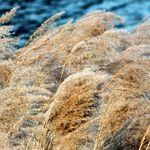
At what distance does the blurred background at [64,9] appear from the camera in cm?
1007

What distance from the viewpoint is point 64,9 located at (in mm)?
11070

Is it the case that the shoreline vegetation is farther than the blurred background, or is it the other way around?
the blurred background

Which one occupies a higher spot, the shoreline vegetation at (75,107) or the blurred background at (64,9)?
the shoreline vegetation at (75,107)

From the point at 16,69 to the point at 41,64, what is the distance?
0.85 metres

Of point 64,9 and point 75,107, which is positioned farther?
point 64,9

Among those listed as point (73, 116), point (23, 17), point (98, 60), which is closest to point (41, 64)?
point (98, 60)

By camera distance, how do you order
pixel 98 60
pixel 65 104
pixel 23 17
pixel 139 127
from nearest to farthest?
pixel 65 104 < pixel 139 127 < pixel 98 60 < pixel 23 17

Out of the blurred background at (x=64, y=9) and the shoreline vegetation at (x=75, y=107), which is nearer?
the shoreline vegetation at (x=75, y=107)

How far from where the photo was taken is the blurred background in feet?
33.0

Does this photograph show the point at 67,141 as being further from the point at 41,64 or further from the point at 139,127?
the point at 41,64

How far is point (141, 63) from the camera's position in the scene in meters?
3.58

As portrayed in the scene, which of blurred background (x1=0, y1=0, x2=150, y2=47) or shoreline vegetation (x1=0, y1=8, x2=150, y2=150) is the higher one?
shoreline vegetation (x1=0, y1=8, x2=150, y2=150)

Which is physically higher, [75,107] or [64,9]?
[75,107]

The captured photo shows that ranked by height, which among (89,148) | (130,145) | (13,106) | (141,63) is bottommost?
(130,145)
